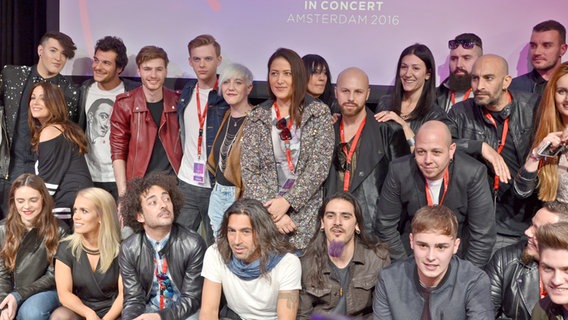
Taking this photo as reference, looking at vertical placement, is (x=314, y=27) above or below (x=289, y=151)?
above

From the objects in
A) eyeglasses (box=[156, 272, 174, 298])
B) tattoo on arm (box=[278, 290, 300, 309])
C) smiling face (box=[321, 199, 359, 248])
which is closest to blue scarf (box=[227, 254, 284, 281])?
tattoo on arm (box=[278, 290, 300, 309])

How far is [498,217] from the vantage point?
4215 mm

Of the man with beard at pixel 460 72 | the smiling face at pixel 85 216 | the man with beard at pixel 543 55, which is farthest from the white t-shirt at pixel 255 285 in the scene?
the man with beard at pixel 543 55

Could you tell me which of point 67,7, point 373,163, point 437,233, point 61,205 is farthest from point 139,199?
point 67,7

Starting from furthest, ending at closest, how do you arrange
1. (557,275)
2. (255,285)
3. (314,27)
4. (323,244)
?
(314,27), (323,244), (255,285), (557,275)

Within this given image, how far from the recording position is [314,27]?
5.59 m

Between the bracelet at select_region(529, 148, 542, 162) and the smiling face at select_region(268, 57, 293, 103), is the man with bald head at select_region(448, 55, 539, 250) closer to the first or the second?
the bracelet at select_region(529, 148, 542, 162)

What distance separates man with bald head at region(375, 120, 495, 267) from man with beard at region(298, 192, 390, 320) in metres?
0.20

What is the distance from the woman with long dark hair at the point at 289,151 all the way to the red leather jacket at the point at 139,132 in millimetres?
821

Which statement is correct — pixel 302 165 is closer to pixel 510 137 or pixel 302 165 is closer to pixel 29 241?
pixel 510 137

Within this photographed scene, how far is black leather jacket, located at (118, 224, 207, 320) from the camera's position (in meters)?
3.99

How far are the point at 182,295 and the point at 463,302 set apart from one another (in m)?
1.36

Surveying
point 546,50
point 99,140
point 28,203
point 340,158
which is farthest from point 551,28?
point 28,203

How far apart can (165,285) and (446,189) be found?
143 centimetres
